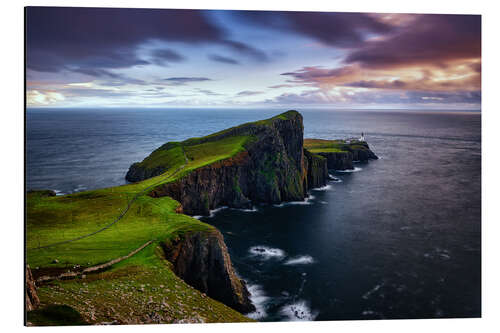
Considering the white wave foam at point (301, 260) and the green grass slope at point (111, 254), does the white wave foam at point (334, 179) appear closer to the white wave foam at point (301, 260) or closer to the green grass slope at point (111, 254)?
the white wave foam at point (301, 260)

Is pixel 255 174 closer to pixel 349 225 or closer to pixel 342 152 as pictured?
pixel 349 225

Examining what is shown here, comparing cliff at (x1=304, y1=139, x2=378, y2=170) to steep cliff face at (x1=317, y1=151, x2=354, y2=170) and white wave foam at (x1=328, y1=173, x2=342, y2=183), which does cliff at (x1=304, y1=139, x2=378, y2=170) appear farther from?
white wave foam at (x1=328, y1=173, x2=342, y2=183)

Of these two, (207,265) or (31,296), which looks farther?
(207,265)

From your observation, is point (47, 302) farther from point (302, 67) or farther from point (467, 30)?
point (467, 30)

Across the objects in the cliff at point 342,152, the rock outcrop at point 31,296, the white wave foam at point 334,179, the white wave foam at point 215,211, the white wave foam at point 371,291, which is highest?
the cliff at point 342,152

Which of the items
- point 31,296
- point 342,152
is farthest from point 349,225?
point 342,152

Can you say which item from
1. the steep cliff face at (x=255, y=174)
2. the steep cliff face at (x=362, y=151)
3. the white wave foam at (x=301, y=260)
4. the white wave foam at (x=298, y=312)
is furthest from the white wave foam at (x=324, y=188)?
the white wave foam at (x=298, y=312)

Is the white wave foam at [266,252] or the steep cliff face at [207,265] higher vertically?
the steep cliff face at [207,265]
